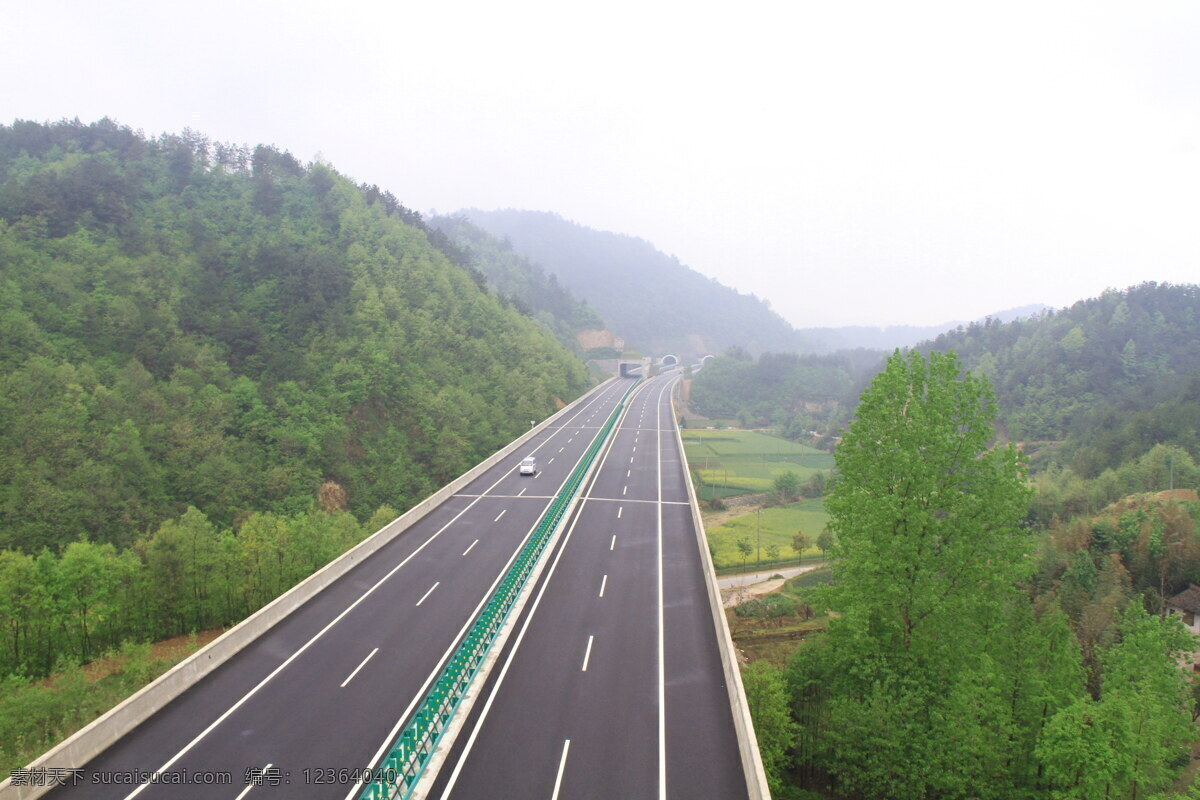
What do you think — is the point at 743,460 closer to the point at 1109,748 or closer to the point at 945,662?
the point at 945,662

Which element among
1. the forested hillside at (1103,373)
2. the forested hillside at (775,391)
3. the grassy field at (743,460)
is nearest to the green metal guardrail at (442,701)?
the grassy field at (743,460)

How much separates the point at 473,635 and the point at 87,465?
1183 inches

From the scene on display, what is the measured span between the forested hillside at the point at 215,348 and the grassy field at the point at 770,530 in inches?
829

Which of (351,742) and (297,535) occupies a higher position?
(297,535)

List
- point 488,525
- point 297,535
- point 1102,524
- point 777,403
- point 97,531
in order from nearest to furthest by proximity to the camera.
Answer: point 297,535, point 488,525, point 97,531, point 1102,524, point 777,403

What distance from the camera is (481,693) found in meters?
15.3

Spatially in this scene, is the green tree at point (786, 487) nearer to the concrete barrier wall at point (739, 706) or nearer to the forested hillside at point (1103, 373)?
the forested hillside at point (1103, 373)

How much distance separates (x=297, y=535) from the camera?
25.4m

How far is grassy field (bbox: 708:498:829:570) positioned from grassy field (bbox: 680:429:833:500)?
5.74m

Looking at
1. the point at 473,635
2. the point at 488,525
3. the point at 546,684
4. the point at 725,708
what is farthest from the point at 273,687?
the point at 488,525

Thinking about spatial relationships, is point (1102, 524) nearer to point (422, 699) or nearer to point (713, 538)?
point (713, 538)

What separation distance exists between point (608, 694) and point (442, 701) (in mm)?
4039

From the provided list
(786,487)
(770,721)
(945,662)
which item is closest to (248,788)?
(770,721)

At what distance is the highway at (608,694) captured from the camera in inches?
490
